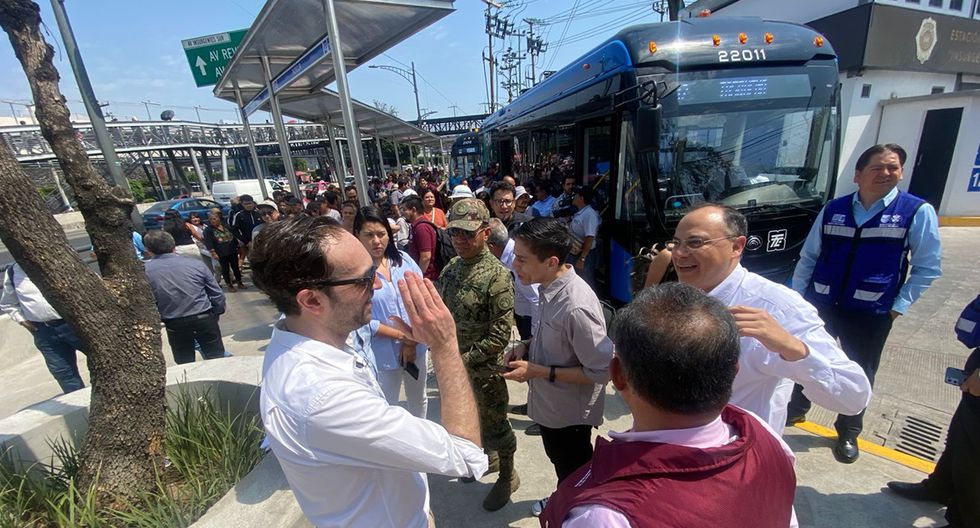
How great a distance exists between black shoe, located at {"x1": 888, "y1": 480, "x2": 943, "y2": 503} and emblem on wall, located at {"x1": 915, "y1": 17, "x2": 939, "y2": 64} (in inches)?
490

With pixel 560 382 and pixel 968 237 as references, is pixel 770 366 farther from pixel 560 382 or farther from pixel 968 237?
pixel 968 237

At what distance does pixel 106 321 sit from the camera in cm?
214

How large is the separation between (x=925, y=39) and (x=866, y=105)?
221 cm

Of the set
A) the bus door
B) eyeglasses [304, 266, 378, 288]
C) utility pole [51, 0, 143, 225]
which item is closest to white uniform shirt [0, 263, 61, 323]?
utility pole [51, 0, 143, 225]

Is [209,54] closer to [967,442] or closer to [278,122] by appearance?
[278,122]

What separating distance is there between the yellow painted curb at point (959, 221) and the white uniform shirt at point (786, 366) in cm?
1160

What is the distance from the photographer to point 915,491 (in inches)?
95.6

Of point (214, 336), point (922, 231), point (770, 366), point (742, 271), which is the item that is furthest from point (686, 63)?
point (214, 336)

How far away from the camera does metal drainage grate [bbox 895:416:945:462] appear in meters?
2.82

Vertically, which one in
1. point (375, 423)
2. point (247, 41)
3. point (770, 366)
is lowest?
point (770, 366)

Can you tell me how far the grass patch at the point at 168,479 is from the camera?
1975 mm

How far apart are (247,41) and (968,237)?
1303 centimetres

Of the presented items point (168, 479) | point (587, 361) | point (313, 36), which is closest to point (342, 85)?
point (313, 36)

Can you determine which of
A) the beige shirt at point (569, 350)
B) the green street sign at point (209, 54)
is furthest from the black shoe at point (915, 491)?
the green street sign at point (209, 54)
